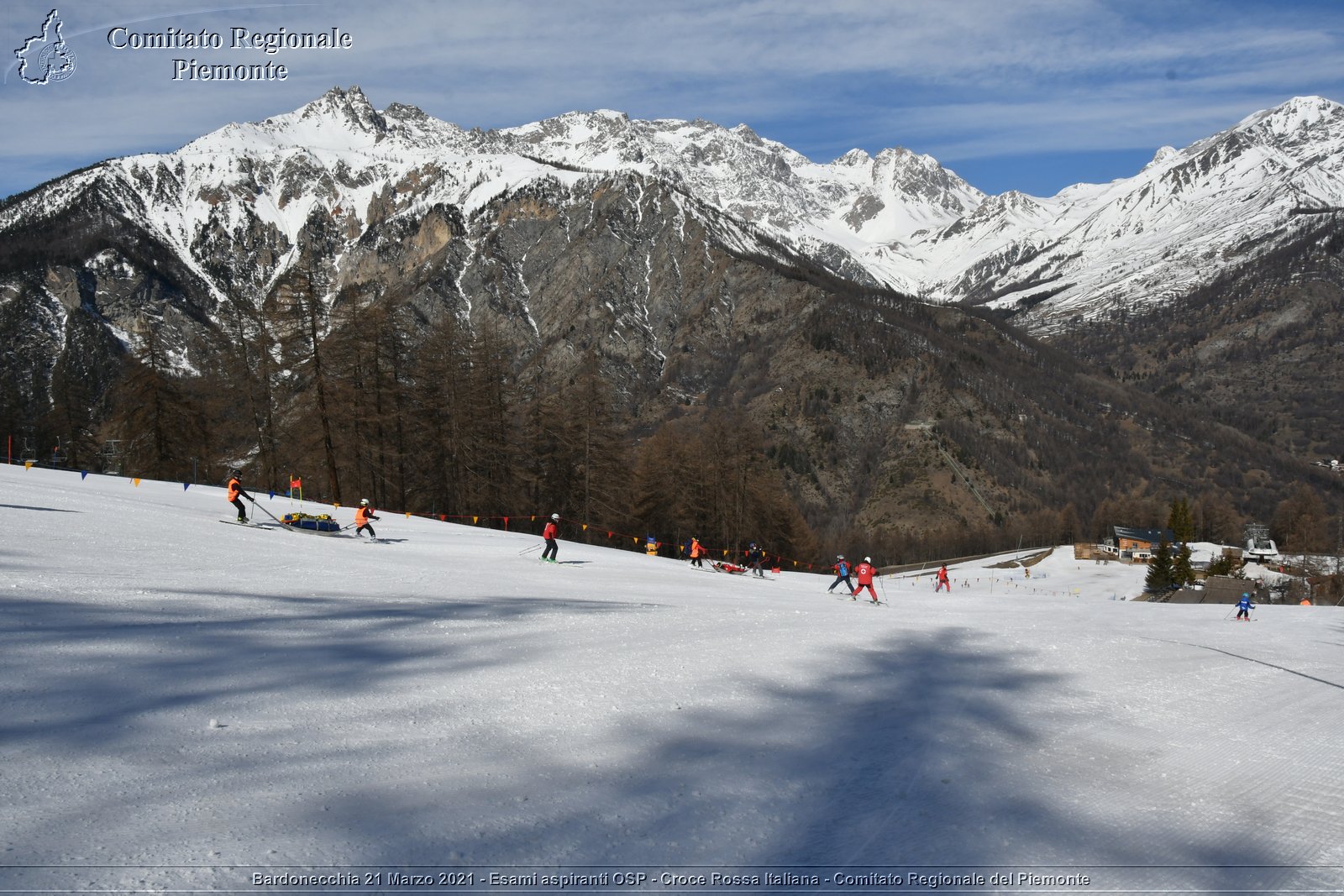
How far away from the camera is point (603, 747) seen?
25.6ft

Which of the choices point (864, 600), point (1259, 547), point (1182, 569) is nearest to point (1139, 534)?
point (1259, 547)

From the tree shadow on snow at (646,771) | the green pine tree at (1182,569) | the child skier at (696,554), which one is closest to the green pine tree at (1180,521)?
the green pine tree at (1182,569)

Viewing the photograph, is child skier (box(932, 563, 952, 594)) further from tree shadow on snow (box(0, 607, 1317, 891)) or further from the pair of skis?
tree shadow on snow (box(0, 607, 1317, 891))

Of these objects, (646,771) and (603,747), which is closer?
(646,771)

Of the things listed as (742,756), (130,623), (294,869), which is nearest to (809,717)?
(742,756)

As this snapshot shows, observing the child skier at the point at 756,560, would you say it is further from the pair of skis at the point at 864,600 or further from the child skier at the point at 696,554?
the pair of skis at the point at 864,600

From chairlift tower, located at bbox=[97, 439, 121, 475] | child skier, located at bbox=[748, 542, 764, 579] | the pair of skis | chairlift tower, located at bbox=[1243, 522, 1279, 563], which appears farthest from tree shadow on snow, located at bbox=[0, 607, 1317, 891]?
chairlift tower, located at bbox=[1243, 522, 1279, 563]

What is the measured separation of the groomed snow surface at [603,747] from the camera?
5668mm

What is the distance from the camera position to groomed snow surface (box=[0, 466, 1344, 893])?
5.67m

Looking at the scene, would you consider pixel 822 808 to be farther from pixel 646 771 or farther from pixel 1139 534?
pixel 1139 534

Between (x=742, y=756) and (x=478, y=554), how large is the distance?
60.6ft

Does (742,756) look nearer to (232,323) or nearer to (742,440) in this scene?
(232,323)

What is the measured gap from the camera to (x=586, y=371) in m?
62.1

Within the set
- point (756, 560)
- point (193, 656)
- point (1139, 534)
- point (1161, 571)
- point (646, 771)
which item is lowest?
point (1161, 571)
